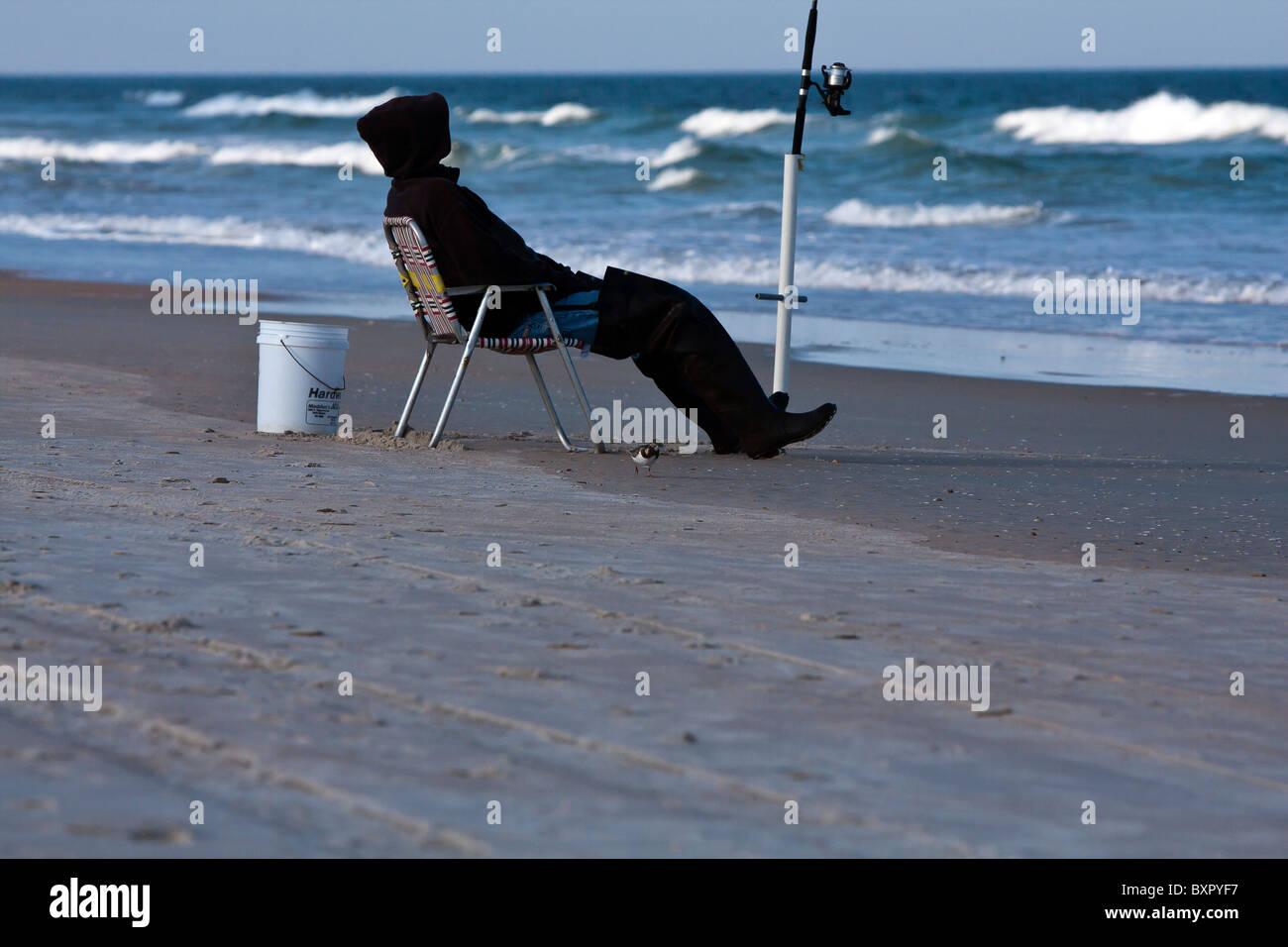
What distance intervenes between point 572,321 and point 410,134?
1.07 m

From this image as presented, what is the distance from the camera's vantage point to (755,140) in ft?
143

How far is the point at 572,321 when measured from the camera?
7.46 m

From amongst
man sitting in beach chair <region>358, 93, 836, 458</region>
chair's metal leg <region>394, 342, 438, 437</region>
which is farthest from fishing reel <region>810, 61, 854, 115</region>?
chair's metal leg <region>394, 342, 438, 437</region>

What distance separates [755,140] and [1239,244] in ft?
77.1

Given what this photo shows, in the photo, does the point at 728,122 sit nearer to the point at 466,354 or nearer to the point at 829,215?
the point at 829,215

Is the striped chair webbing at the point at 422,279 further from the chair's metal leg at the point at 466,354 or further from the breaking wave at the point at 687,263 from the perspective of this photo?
the breaking wave at the point at 687,263

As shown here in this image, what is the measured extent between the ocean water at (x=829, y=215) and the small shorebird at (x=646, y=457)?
4957 millimetres

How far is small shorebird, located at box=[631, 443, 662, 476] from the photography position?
718 cm

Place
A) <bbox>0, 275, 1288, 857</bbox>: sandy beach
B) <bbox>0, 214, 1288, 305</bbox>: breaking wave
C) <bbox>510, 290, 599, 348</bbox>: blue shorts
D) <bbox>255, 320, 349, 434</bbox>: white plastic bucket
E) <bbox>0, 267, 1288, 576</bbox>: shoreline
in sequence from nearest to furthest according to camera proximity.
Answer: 1. <bbox>0, 275, 1288, 857</bbox>: sandy beach
2. <bbox>0, 267, 1288, 576</bbox>: shoreline
3. <bbox>510, 290, 599, 348</bbox>: blue shorts
4. <bbox>255, 320, 349, 434</bbox>: white plastic bucket
5. <bbox>0, 214, 1288, 305</bbox>: breaking wave

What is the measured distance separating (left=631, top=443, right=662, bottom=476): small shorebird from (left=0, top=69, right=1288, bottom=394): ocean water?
496 cm

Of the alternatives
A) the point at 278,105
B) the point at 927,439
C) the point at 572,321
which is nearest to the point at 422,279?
the point at 572,321

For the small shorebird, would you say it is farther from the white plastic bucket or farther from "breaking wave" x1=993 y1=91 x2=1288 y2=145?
"breaking wave" x1=993 y1=91 x2=1288 y2=145

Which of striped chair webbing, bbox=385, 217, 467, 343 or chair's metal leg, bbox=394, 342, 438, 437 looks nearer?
striped chair webbing, bbox=385, 217, 467, 343
